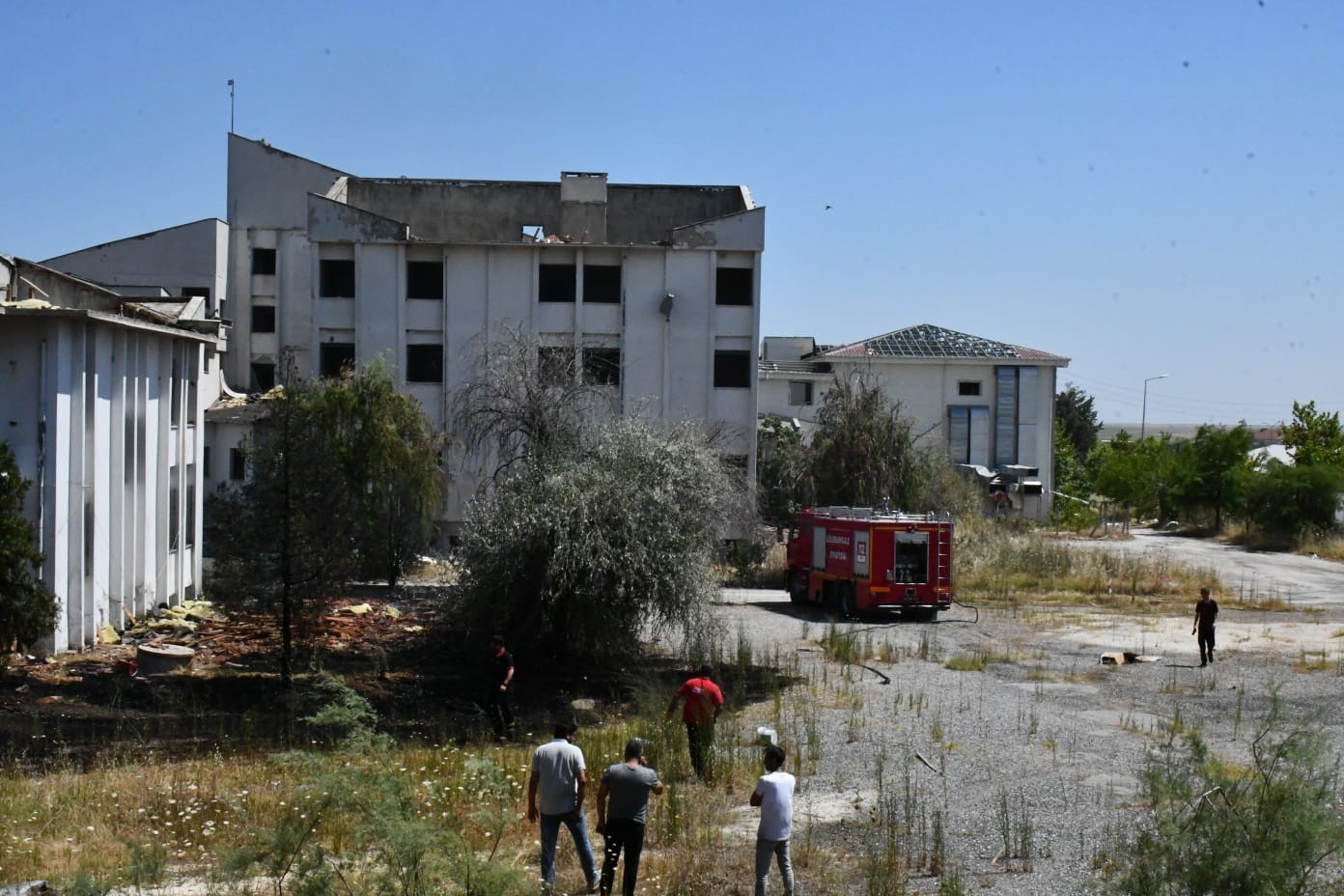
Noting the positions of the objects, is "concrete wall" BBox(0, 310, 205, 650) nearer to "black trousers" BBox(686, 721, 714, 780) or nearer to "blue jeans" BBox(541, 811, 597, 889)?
"black trousers" BBox(686, 721, 714, 780)

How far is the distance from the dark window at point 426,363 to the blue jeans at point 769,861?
106 ft

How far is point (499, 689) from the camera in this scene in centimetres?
1664

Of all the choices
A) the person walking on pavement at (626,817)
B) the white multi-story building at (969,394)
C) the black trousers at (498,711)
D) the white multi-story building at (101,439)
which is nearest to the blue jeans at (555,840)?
the person walking on pavement at (626,817)

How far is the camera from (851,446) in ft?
136

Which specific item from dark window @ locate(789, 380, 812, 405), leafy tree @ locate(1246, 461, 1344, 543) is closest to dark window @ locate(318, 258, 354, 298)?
dark window @ locate(789, 380, 812, 405)

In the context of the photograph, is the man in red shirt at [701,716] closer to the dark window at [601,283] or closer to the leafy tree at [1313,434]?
the dark window at [601,283]

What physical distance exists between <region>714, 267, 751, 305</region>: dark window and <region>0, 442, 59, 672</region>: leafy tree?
25.3 m

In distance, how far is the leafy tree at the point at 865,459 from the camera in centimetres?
4141

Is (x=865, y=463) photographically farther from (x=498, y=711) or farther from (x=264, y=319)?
(x=498, y=711)

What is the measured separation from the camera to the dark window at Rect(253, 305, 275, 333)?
52281mm

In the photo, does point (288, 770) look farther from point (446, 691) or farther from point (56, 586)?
point (56, 586)

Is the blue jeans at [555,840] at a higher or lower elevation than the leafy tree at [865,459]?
lower

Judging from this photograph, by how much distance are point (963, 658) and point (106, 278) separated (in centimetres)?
4067

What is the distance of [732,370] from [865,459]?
16.7 ft
